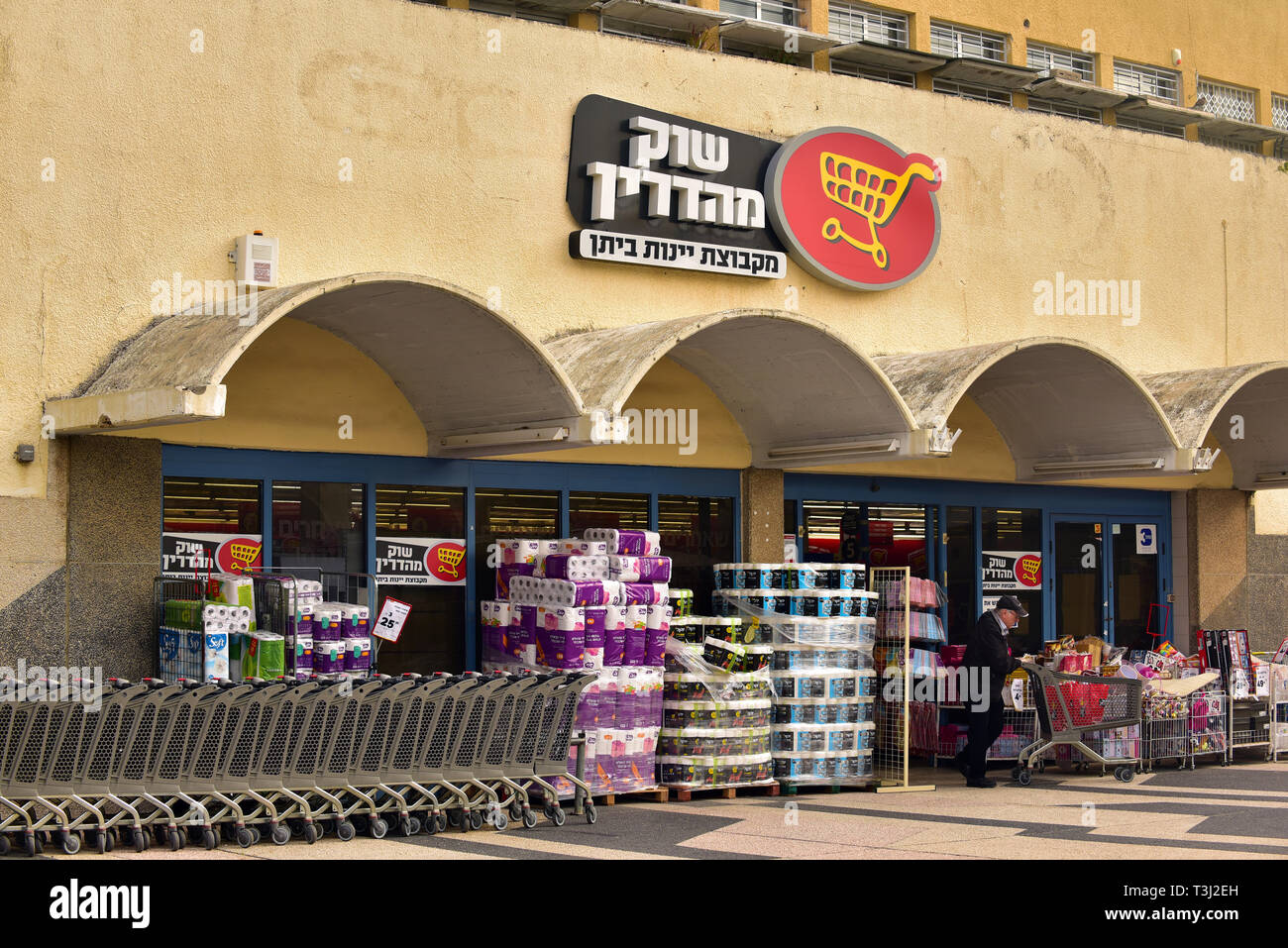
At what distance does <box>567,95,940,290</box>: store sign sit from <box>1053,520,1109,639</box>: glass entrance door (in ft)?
13.4

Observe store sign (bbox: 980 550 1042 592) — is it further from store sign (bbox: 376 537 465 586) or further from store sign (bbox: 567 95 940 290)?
store sign (bbox: 376 537 465 586)

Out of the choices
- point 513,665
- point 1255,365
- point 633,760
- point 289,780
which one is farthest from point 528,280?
point 1255,365

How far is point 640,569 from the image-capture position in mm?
12367

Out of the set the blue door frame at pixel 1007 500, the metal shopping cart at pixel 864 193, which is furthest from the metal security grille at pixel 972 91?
the blue door frame at pixel 1007 500

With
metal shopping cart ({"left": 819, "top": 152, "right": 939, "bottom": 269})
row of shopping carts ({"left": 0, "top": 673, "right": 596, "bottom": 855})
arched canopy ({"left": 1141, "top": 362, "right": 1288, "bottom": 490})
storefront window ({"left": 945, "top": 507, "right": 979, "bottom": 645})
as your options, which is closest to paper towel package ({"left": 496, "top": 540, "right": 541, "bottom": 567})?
row of shopping carts ({"left": 0, "top": 673, "right": 596, "bottom": 855})

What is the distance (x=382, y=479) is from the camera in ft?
41.8

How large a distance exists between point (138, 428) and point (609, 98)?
17.6 feet

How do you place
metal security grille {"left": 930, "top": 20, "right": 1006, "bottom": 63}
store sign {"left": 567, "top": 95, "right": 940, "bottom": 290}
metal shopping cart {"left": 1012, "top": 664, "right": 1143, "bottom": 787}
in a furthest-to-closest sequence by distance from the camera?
metal security grille {"left": 930, "top": 20, "right": 1006, "bottom": 63} → metal shopping cart {"left": 1012, "top": 664, "right": 1143, "bottom": 787} → store sign {"left": 567, "top": 95, "right": 940, "bottom": 290}

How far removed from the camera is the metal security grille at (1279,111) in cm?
2278

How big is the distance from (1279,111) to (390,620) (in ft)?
56.3

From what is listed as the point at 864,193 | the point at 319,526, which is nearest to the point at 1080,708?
the point at 864,193

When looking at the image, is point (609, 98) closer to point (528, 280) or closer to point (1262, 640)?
point (528, 280)

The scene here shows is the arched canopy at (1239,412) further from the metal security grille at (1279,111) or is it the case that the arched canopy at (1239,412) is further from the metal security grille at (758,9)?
the metal security grille at (1279,111)

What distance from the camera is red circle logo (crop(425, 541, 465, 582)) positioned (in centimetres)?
1292
